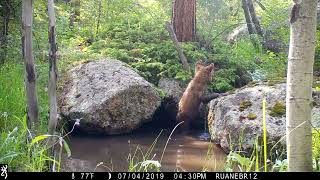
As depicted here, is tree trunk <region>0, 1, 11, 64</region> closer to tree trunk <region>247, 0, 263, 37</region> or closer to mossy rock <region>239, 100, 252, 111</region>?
mossy rock <region>239, 100, 252, 111</region>

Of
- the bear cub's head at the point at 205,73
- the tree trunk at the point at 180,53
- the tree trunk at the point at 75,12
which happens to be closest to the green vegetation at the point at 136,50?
the tree trunk at the point at 180,53

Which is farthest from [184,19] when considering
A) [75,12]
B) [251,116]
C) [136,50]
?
[251,116]

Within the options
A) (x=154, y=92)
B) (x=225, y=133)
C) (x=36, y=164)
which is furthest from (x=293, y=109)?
(x=154, y=92)

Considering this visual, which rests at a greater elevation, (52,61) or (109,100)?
(52,61)

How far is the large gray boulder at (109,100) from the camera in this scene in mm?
8461

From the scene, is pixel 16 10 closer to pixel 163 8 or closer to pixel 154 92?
pixel 154 92

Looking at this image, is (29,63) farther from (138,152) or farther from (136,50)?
(136,50)

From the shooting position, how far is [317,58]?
30.6 ft

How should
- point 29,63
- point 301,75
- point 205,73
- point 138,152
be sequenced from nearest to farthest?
1. point 301,75
2. point 29,63
3. point 138,152
4. point 205,73

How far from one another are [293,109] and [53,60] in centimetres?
271

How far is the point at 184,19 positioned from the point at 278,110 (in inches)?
217

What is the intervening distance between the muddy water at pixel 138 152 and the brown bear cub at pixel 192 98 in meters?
0.35

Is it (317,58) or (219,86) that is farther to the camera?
(219,86)

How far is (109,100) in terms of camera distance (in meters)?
8.51
